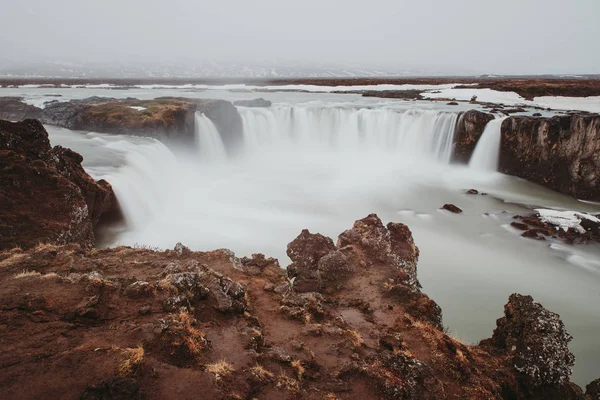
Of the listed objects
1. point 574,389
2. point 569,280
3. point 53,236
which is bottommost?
point 569,280

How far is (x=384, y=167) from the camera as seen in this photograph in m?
32.0

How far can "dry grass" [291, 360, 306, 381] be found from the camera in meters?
5.64

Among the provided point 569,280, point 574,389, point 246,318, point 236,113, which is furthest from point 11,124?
point 236,113

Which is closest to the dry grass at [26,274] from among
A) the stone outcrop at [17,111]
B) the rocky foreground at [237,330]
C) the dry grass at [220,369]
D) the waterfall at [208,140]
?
the rocky foreground at [237,330]

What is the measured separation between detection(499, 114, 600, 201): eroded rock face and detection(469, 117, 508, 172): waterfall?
0.47m

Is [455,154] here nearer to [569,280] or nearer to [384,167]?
[384,167]

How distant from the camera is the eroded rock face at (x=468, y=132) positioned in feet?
97.8

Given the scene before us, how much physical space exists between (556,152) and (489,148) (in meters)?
4.99

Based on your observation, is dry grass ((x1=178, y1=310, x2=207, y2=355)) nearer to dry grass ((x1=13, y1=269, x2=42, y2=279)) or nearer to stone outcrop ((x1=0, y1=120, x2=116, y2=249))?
dry grass ((x1=13, y1=269, x2=42, y2=279))

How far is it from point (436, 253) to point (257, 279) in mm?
10501

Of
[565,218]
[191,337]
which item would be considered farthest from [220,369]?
[565,218]

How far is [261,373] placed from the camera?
534 centimetres

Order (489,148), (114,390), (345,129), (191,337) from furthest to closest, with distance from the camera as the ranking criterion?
(345,129) → (489,148) → (191,337) → (114,390)

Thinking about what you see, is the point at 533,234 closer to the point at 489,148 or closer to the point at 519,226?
the point at 519,226
